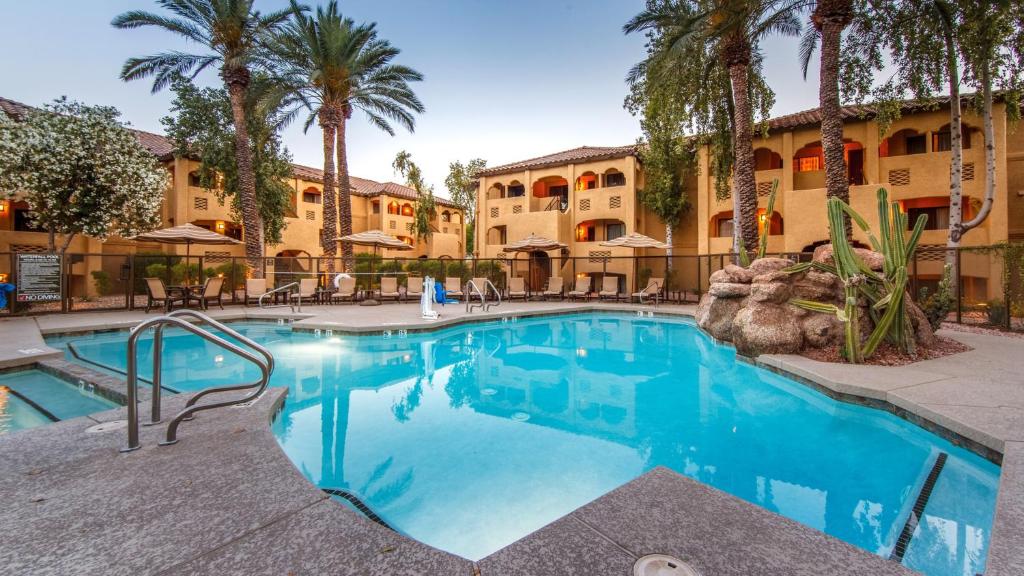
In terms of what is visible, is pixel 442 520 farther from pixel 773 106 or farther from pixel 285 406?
pixel 773 106

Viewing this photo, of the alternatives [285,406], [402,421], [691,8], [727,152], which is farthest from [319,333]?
[727,152]

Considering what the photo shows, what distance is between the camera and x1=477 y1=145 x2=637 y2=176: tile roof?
24297 millimetres

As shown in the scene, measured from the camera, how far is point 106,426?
11.1 feet

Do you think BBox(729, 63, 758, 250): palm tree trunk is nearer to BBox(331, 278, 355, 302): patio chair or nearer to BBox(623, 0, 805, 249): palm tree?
BBox(623, 0, 805, 249): palm tree

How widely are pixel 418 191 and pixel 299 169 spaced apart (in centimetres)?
844

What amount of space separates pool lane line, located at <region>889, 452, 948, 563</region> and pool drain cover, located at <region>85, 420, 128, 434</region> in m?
5.46

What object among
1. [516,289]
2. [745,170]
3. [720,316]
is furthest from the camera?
[516,289]

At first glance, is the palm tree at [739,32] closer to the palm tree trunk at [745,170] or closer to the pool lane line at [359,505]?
the palm tree trunk at [745,170]

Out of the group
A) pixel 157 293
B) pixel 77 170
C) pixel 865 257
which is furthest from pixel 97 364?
pixel 865 257

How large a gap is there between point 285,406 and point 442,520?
3105 millimetres

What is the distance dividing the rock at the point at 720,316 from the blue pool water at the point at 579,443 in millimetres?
1215

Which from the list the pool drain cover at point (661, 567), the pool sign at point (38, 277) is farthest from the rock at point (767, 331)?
the pool sign at point (38, 277)

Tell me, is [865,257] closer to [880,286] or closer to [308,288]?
[880,286]

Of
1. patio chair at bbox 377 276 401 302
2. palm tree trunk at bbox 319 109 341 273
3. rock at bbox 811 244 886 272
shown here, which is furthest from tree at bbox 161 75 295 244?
rock at bbox 811 244 886 272
